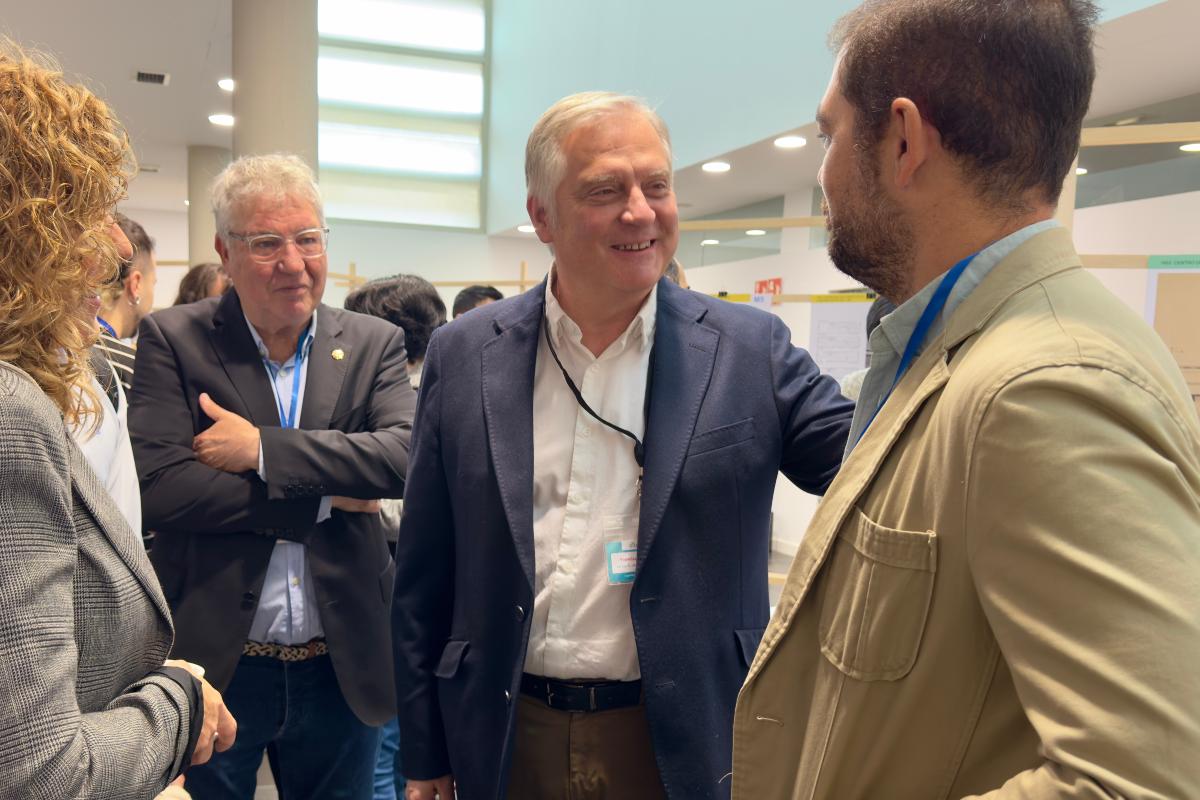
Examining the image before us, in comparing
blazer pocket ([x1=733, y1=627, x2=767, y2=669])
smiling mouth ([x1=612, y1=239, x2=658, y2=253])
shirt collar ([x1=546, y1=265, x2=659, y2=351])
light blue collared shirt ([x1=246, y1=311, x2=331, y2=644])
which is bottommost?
light blue collared shirt ([x1=246, y1=311, x2=331, y2=644])

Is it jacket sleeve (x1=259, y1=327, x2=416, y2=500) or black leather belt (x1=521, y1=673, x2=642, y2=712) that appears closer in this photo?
black leather belt (x1=521, y1=673, x2=642, y2=712)

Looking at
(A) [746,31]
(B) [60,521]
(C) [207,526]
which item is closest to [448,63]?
(A) [746,31]

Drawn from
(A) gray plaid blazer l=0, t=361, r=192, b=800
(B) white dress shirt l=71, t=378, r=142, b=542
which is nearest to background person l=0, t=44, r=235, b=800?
(A) gray plaid blazer l=0, t=361, r=192, b=800

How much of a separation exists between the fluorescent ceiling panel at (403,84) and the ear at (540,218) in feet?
36.9

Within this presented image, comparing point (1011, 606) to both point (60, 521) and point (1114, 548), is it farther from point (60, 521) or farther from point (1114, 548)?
point (60, 521)

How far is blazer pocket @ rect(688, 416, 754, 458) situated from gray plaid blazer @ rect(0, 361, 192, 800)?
34.9 inches

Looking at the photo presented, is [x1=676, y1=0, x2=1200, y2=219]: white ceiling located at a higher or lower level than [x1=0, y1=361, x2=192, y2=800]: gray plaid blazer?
higher

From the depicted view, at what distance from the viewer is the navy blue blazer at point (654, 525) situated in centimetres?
151

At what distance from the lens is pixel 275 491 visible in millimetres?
1960

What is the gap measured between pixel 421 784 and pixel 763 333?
113 centimetres

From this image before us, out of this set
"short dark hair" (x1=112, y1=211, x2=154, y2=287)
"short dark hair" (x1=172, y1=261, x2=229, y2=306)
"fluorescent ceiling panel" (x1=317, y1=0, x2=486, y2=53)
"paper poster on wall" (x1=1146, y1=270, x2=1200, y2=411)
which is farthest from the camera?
"fluorescent ceiling panel" (x1=317, y1=0, x2=486, y2=53)

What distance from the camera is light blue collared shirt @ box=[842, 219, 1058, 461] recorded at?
3.04ft

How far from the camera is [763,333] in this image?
1685 mm

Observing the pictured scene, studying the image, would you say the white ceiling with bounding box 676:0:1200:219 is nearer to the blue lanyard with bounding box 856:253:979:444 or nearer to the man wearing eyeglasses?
the blue lanyard with bounding box 856:253:979:444
